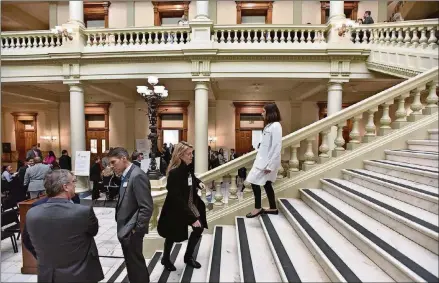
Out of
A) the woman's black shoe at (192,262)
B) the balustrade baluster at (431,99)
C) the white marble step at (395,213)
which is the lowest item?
the woman's black shoe at (192,262)

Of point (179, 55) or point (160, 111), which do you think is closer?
point (179, 55)

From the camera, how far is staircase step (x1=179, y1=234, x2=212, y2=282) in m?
2.55

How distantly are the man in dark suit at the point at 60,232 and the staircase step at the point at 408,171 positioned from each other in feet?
10.7

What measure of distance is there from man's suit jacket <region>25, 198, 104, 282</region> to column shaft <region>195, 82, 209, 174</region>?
19.4 ft

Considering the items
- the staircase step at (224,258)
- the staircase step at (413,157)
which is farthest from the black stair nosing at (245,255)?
the staircase step at (413,157)

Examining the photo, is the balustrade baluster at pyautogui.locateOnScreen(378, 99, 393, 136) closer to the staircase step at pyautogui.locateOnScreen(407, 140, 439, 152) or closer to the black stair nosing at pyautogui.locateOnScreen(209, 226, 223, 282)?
the staircase step at pyautogui.locateOnScreen(407, 140, 439, 152)

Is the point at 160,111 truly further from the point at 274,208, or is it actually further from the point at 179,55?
the point at 274,208

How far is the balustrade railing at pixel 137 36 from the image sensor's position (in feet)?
24.6

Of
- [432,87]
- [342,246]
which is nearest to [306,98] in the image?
[432,87]

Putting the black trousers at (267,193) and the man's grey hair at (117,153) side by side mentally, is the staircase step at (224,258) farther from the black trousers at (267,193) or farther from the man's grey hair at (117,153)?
the man's grey hair at (117,153)

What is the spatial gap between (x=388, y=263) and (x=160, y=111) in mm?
11419

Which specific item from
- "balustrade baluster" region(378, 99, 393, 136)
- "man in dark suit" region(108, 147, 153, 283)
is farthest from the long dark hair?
"balustrade baluster" region(378, 99, 393, 136)

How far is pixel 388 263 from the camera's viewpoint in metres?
1.87

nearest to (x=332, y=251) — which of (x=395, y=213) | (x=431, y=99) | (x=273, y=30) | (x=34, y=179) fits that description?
(x=395, y=213)
